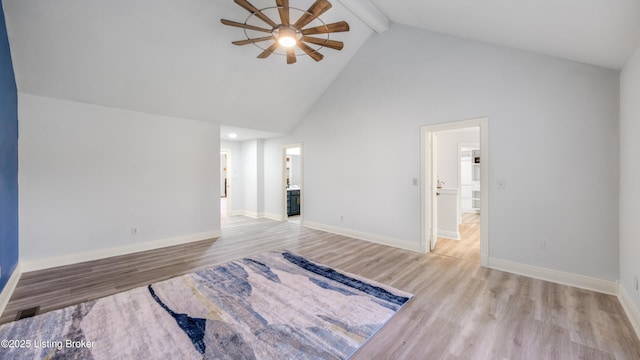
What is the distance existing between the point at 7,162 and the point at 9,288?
1.39m

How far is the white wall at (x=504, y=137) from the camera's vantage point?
2.85m

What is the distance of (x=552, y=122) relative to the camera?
10.1ft

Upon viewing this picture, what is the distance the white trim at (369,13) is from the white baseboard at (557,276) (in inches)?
154

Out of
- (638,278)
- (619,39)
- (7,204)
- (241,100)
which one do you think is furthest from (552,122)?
(7,204)

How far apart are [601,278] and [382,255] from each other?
2461mm

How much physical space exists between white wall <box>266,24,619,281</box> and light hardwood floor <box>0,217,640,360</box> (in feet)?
1.80

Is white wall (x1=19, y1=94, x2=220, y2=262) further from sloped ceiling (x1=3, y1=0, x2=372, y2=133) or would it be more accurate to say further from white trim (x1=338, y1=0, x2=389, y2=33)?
white trim (x1=338, y1=0, x2=389, y2=33)

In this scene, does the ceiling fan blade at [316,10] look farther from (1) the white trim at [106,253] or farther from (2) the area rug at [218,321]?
(1) the white trim at [106,253]

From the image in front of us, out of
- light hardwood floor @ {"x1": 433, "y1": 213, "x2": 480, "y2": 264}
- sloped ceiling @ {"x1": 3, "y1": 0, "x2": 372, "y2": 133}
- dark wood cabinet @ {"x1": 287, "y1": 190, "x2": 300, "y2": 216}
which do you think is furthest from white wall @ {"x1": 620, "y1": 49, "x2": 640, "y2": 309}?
dark wood cabinet @ {"x1": 287, "y1": 190, "x2": 300, "y2": 216}

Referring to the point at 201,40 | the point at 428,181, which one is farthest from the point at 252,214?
the point at 428,181

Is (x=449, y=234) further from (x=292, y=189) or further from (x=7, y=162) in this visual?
(x=7, y=162)

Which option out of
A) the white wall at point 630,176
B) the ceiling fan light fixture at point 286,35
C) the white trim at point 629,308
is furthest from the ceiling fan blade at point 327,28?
the white trim at point 629,308

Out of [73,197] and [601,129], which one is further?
[73,197]

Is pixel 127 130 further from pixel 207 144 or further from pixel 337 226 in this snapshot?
pixel 337 226
